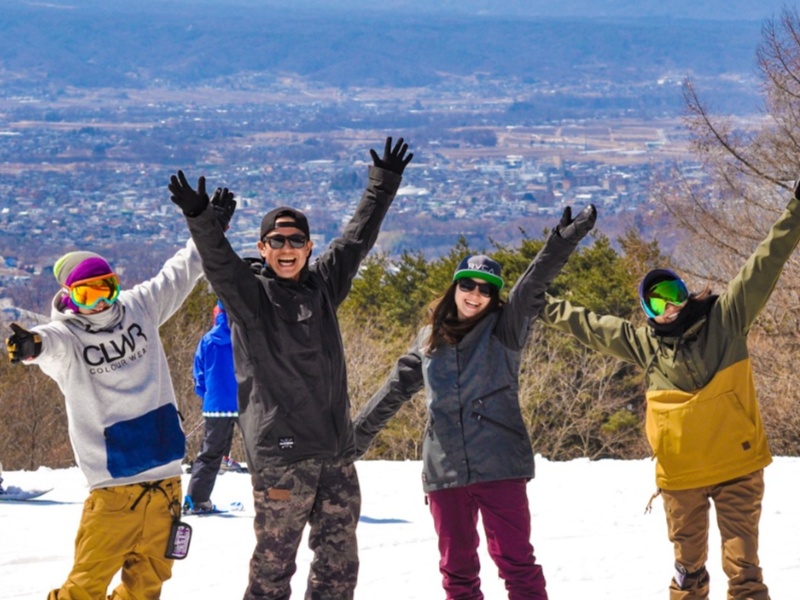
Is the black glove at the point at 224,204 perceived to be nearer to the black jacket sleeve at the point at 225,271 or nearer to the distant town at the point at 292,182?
the black jacket sleeve at the point at 225,271

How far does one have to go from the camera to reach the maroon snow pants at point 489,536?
14.4 feet

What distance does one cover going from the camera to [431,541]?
Result: 22.7ft

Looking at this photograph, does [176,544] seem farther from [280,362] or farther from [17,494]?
[17,494]

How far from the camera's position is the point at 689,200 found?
29078mm

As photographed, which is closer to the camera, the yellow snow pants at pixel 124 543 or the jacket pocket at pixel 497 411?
the yellow snow pants at pixel 124 543

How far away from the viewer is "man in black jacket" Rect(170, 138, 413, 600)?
4.25 m

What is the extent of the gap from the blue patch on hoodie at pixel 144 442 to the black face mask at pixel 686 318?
197cm

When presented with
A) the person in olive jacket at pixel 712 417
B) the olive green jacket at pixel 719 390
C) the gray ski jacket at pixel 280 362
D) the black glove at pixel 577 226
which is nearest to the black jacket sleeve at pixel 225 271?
the gray ski jacket at pixel 280 362

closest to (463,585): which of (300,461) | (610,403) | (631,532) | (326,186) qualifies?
(300,461)

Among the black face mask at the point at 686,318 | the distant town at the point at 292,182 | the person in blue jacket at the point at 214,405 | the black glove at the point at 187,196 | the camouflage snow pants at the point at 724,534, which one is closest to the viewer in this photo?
the black glove at the point at 187,196

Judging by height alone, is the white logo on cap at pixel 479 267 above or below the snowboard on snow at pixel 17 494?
above

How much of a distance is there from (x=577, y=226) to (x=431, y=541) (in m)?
3.05

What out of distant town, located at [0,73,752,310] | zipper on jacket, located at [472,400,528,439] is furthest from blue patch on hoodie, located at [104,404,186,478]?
distant town, located at [0,73,752,310]

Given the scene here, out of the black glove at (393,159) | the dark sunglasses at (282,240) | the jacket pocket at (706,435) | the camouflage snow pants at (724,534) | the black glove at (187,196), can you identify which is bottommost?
the camouflage snow pants at (724,534)
